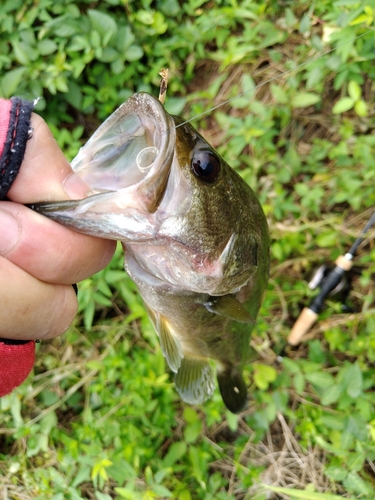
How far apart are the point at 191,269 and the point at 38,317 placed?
48 centimetres

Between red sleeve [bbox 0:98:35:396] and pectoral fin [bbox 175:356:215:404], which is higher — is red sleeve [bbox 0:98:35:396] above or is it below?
above

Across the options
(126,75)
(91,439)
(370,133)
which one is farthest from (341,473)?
(126,75)

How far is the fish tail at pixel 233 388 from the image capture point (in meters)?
2.25

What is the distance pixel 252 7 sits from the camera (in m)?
2.88

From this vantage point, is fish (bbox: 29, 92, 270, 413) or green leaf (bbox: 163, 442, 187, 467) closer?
fish (bbox: 29, 92, 270, 413)

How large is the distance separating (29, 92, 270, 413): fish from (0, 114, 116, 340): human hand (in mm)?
43

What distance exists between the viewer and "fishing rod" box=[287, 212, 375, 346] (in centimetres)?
249

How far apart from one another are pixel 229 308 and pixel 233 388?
0.88m

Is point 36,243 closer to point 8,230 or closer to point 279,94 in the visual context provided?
point 8,230

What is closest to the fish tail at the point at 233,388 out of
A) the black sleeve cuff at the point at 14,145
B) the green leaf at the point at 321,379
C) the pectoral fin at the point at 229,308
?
the green leaf at the point at 321,379

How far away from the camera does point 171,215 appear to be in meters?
1.18

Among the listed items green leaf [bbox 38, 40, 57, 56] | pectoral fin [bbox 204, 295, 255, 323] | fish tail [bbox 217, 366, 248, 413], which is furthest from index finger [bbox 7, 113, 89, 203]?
green leaf [bbox 38, 40, 57, 56]

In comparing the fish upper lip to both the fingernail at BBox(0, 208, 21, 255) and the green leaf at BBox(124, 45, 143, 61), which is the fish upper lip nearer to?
the fingernail at BBox(0, 208, 21, 255)

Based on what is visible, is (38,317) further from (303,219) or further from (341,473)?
(303,219)
